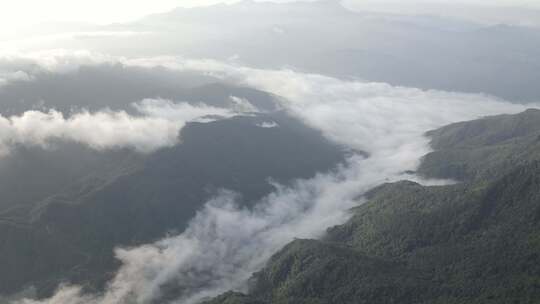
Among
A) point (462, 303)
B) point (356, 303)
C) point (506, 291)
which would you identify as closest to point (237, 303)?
point (356, 303)

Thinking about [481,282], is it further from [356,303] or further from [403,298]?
[356,303]

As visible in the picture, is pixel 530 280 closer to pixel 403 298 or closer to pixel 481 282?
pixel 481 282

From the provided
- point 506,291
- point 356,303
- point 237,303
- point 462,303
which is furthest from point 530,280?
point 237,303

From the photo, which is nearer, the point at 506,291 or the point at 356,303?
the point at 506,291

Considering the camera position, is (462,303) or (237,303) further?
(237,303)

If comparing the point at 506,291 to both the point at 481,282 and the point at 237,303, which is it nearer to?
the point at 481,282

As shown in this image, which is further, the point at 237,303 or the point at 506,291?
the point at 237,303

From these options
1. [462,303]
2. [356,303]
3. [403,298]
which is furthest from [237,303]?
[462,303]

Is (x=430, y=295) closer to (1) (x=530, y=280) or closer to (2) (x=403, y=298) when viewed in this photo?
(2) (x=403, y=298)
